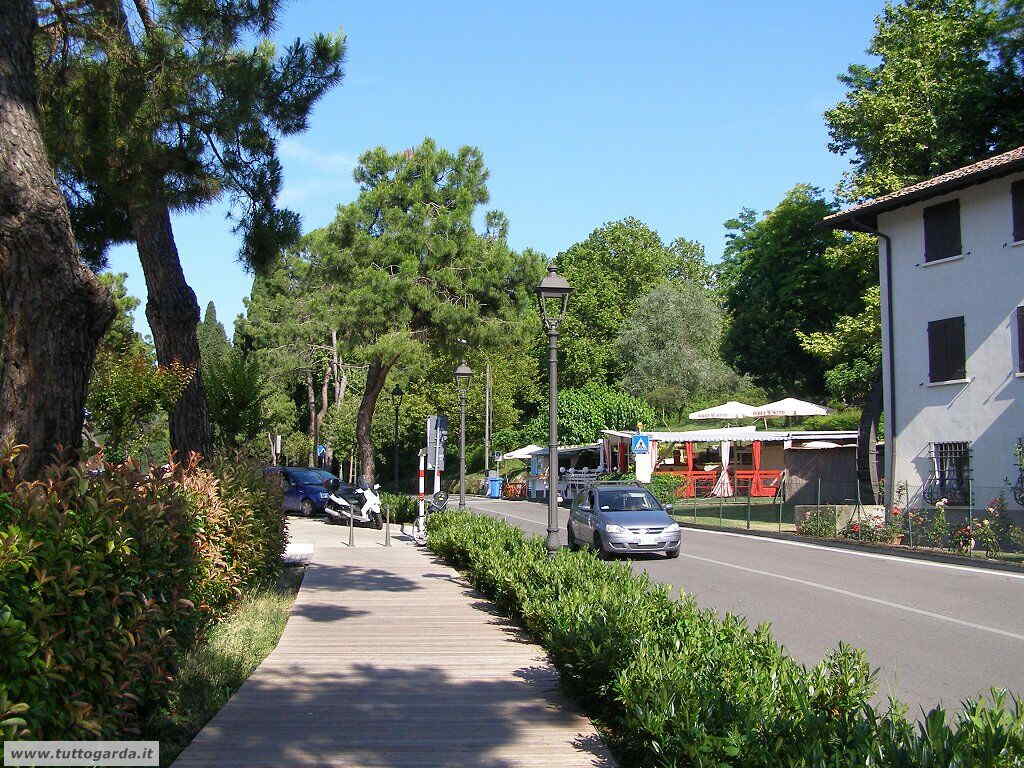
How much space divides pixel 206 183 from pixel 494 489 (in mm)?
42889

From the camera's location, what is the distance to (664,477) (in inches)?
1591

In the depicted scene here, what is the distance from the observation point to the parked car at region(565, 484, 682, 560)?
62.0 ft

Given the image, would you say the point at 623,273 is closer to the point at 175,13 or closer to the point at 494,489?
the point at 494,489

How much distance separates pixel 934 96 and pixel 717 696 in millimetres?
32855

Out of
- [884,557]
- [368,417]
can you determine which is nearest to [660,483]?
[368,417]

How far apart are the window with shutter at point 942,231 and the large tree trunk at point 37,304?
2276 centimetres

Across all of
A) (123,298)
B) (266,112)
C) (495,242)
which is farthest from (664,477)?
(266,112)

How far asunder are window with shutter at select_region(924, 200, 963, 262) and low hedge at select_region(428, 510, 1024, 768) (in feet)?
62.6

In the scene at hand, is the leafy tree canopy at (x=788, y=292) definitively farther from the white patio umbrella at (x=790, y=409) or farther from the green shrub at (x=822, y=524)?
the green shrub at (x=822, y=524)

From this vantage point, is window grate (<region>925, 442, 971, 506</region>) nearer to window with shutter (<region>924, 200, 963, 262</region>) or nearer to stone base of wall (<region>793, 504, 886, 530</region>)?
stone base of wall (<region>793, 504, 886, 530</region>)

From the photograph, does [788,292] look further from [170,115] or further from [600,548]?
[170,115]

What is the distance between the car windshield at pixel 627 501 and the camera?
794 inches

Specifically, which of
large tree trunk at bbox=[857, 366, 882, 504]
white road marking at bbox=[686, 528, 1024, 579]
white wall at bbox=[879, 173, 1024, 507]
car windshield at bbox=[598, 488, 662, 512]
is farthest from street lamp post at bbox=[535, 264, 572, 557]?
large tree trunk at bbox=[857, 366, 882, 504]

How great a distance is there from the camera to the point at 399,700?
6992mm
